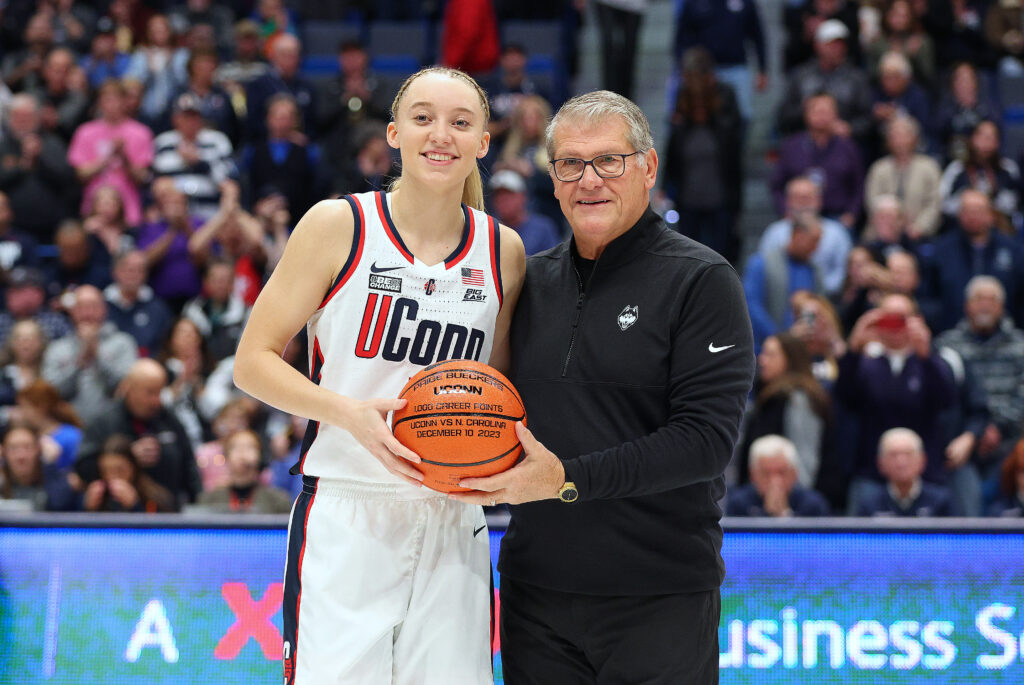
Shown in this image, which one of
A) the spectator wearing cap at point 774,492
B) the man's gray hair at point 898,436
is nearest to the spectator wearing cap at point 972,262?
the man's gray hair at point 898,436

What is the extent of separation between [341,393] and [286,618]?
626 mm

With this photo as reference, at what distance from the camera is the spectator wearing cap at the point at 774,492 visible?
6484mm

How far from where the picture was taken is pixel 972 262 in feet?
28.9

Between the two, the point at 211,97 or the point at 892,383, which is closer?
the point at 892,383

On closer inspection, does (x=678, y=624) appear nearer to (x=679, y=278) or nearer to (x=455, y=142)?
(x=679, y=278)

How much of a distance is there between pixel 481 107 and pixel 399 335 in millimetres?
696

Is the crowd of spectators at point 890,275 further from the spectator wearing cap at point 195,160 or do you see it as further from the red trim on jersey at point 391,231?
the spectator wearing cap at point 195,160

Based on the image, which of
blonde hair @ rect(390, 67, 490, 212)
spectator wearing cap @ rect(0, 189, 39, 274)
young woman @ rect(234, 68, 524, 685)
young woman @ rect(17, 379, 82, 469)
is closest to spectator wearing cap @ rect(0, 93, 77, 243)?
spectator wearing cap @ rect(0, 189, 39, 274)

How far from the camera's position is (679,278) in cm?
329

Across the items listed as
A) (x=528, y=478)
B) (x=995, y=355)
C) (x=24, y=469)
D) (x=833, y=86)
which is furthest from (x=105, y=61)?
(x=528, y=478)

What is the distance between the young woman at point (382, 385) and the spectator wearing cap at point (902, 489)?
3806 millimetres

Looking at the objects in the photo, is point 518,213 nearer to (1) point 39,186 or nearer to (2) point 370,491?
(1) point 39,186

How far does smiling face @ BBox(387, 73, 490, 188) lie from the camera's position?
11.2 ft

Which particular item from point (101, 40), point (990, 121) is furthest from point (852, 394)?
point (101, 40)
